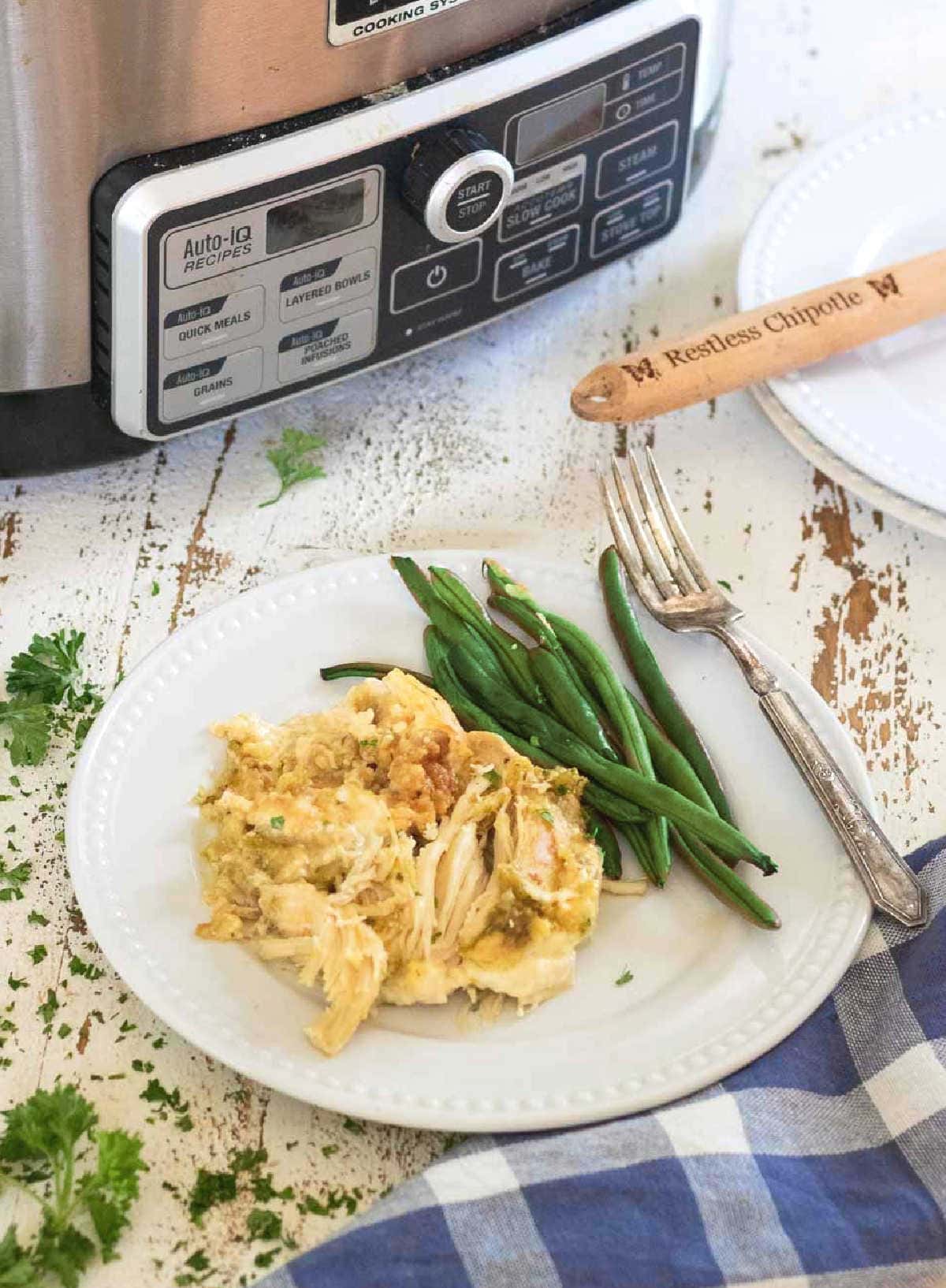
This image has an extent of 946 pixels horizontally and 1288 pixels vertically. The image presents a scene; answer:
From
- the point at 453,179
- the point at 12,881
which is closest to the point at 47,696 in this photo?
the point at 12,881

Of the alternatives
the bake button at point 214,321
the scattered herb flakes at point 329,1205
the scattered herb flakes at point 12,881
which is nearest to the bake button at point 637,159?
the bake button at point 214,321

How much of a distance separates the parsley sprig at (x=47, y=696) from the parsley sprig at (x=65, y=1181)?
300 mm

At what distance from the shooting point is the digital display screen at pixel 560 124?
1.32m

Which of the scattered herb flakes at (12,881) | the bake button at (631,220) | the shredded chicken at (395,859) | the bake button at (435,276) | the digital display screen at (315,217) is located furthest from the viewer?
the bake button at (631,220)

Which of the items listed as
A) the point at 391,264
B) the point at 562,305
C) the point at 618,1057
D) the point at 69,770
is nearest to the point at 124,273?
the point at 391,264

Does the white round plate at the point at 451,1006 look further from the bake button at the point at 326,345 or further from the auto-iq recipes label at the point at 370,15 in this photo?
the auto-iq recipes label at the point at 370,15

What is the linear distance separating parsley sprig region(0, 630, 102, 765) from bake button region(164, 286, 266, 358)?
0.23 meters

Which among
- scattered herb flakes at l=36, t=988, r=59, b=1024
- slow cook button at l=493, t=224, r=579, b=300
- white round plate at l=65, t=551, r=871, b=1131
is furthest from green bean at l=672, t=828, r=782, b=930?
slow cook button at l=493, t=224, r=579, b=300

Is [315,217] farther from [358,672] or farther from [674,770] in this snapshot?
[674,770]

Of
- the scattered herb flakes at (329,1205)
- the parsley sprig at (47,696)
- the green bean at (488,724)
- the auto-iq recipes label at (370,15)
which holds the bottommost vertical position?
the scattered herb flakes at (329,1205)

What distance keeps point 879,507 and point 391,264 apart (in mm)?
449

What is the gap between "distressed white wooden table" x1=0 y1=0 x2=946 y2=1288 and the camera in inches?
42.1

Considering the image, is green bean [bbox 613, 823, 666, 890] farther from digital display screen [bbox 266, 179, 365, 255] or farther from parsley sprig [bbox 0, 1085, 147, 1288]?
digital display screen [bbox 266, 179, 365, 255]

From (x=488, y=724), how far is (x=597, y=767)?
0.30 feet
